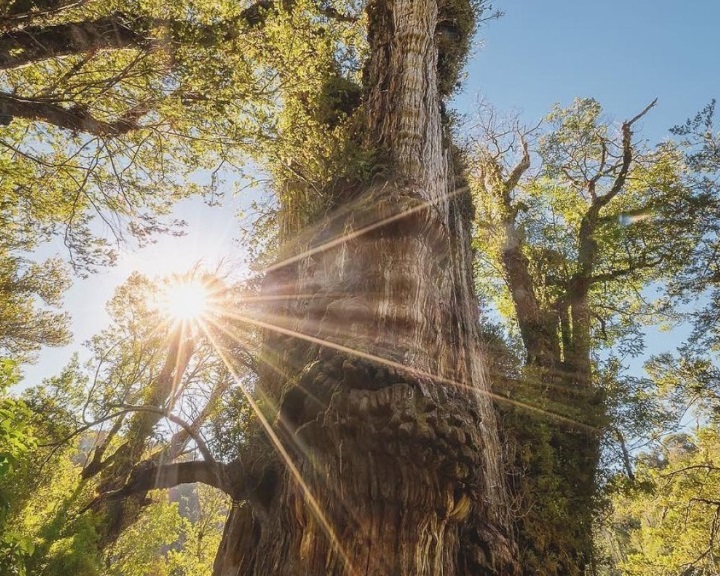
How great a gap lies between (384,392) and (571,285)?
26.8 ft

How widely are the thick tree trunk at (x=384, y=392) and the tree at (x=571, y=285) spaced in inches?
44.5

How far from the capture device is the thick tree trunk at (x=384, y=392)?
3508 millimetres

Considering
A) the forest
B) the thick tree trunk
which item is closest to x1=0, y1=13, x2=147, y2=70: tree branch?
the forest

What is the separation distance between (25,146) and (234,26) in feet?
18.3

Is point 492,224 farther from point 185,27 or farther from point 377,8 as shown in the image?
point 185,27

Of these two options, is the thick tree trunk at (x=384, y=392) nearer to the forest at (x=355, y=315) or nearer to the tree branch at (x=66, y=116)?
the forest at (x=355, y=315)

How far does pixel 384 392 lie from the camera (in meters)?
3.64

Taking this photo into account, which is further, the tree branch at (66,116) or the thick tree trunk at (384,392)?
the tree branch at (66,116)

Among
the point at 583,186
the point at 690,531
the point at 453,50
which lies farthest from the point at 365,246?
the point at 690,531

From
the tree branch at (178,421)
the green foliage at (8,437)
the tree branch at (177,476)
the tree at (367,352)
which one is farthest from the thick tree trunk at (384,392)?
the green foliage at (8,437)

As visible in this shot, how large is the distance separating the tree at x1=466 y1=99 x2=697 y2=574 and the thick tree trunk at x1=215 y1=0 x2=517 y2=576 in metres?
1.13

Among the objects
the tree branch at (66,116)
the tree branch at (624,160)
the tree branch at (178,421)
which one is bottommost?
the tree branch at (178,421)

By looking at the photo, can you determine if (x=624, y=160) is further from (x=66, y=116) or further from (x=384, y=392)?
(x=66, y=116)

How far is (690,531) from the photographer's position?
9992 mm
